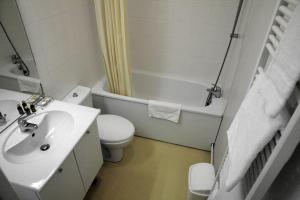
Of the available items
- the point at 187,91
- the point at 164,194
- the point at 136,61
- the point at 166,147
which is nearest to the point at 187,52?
the point at 187,91

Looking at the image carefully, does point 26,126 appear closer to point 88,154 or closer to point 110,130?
point 88,154

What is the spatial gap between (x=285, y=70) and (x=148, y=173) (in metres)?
1.62

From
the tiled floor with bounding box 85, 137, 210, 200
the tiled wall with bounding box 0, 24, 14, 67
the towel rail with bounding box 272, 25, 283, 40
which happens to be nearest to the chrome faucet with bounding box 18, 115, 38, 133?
the tiled wall with bounding box 0, 24, 14, 67

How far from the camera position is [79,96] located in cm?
177

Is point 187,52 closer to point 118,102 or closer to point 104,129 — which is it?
point 118,102

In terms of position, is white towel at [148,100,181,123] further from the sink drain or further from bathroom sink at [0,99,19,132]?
bathroom sink at [0,99,19,132]

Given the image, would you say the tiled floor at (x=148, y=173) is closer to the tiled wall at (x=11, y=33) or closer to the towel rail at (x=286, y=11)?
the tiled wall at (x=11, y=33)

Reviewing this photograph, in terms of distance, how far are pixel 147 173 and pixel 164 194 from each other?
26cm

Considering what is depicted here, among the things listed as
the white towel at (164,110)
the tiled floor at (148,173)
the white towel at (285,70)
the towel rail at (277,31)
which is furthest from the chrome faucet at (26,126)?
the towel rail at (277,31)

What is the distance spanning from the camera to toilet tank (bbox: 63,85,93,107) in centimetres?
172

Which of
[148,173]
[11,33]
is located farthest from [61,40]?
[148,173]

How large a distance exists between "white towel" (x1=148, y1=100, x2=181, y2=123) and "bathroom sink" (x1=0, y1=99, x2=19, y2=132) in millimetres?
1114

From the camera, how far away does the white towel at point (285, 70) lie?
20.1 inches

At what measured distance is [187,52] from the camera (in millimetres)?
2307
